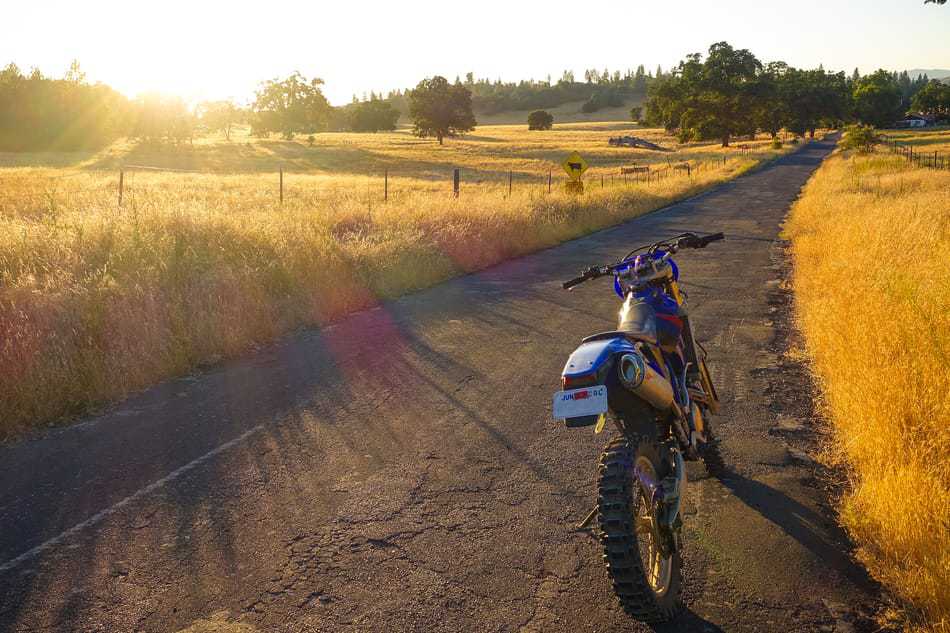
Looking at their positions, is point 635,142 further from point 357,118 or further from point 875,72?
point 875,72

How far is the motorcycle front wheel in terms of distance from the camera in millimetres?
2965

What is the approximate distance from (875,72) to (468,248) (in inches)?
6028

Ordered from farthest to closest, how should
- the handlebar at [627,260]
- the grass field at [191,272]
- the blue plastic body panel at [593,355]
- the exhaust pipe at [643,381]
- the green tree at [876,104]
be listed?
the green tree at [876,104] → the grass field at [191,272] → the handlebar at [627,260] → the exhaust pipe at [643,381] → the blue plastic body panel at [593,355]

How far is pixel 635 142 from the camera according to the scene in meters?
82.1

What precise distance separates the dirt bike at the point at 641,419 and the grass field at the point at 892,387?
1014 mm

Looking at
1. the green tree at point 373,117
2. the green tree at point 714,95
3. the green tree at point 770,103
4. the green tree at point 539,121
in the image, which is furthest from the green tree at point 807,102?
the green tree at point 373,117

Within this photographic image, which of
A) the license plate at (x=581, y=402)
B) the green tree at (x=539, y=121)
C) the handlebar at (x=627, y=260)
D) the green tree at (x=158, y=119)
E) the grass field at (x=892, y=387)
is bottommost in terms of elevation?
the grass field at (x=892, y=387)

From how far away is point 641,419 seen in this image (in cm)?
340

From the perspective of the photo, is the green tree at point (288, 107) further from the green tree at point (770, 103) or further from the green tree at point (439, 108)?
the green tree at point (770, 103)

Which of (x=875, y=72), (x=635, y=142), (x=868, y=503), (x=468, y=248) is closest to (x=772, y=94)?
(x=635, y=142)

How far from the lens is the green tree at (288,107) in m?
104

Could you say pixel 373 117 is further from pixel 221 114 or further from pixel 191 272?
pixel 191 272

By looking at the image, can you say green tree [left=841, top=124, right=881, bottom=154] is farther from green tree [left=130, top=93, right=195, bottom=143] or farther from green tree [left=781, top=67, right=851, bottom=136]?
green tree [left=130, top=93, right=195, bottom=143]

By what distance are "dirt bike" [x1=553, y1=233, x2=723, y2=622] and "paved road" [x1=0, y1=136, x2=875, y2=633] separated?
1.09ft
